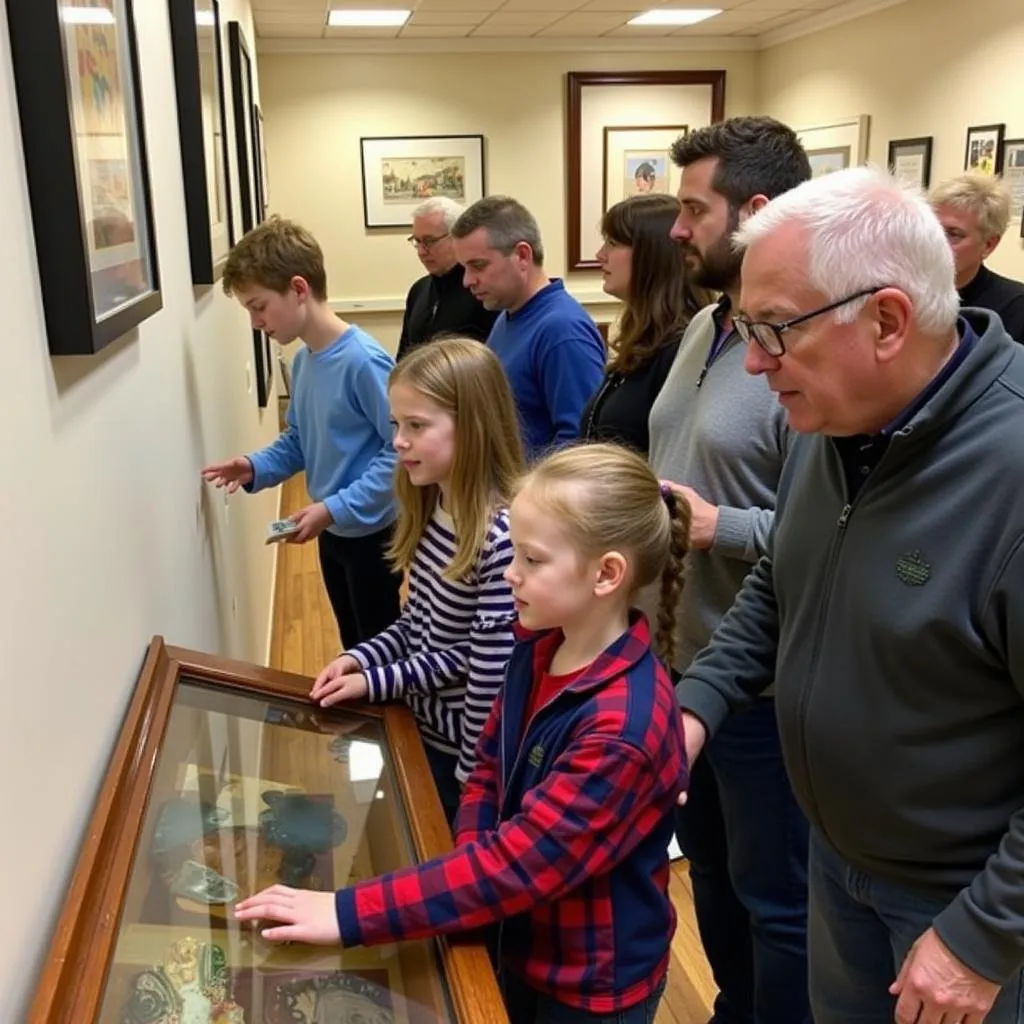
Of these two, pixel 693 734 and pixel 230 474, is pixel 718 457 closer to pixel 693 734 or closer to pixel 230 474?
pixel 693 734

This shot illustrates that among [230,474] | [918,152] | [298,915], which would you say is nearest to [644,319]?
[230,474]

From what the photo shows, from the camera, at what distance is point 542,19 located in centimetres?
679

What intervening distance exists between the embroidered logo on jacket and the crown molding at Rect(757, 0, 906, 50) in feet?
20.1

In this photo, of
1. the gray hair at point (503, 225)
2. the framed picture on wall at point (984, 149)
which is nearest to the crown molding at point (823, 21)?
the framed picture on wall at point (984, 149)

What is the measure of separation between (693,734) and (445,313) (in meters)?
2.78

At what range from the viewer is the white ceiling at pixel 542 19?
6.20m

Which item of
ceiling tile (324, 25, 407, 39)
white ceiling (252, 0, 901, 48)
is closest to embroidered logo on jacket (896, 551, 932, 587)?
white ceiling (252, 0, 901, 48)

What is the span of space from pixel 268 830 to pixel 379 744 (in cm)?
23

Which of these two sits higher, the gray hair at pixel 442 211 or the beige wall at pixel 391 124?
the beige wall at pixel 391 124

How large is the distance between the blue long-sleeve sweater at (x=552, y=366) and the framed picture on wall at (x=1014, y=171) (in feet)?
11.4

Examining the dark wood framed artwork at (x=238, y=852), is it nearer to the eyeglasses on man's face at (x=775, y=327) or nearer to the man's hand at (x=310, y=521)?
the eyeglasses on man's face at (x=775, y=327)

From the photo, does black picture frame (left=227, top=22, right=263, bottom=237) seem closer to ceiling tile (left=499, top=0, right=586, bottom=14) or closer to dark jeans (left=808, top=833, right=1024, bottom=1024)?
ceiling tile (left=499, top=0, right=586, bottom=14)

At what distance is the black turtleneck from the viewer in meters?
3.03

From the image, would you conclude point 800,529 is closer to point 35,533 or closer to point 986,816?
point 986,816
